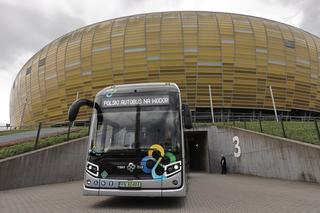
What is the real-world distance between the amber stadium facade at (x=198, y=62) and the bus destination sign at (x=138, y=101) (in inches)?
1220

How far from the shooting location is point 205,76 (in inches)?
1526

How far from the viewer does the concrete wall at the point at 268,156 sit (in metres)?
11.5

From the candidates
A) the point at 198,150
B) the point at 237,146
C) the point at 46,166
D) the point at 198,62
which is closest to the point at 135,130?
the point at 46,166

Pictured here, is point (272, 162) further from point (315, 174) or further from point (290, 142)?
point (315, 174)

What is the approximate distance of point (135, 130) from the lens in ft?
23.8

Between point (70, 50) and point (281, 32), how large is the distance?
29.4 meters

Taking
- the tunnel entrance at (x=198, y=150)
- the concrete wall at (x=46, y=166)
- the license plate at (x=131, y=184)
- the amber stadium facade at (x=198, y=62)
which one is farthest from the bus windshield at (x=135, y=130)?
the amber stadium facade at (x=198, y=62)

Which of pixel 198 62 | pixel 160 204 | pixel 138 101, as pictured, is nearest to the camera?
pixel 160 204

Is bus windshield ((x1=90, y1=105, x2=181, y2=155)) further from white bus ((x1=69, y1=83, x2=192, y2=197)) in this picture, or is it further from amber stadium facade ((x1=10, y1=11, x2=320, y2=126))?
amber stadium facade ((x1=10, y1=11, x2=320, y2=126))

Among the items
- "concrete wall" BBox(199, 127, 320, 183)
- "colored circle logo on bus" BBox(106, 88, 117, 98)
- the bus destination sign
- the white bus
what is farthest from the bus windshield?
Result: "concrete wall" BBox(199, 127, 320, 183)

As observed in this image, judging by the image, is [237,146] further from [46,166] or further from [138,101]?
[138,101]

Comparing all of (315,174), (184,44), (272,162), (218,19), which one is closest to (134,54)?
(184,44)

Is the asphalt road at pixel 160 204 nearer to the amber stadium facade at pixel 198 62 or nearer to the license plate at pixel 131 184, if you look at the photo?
the license plate at pixel 131 184

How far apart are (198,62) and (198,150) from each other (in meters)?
13.1
